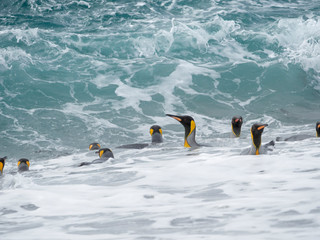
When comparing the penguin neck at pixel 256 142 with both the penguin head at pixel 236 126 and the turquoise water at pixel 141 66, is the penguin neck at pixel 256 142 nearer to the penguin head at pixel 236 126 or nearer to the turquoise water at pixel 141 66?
the penguin head at pixel 236 126

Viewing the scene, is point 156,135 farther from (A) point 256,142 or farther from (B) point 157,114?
(A) point 256,142

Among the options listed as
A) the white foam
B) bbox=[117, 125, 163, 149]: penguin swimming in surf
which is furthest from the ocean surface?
bbox=[117, 125, 163, 149]: penguin swimming in surf

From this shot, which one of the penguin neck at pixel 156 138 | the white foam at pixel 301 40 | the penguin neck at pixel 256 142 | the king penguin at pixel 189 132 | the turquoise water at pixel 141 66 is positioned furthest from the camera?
the white foam at pixel 301 40

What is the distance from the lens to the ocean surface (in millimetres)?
3852

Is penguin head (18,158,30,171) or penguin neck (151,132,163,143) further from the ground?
penguin neck (151,132,163,143)

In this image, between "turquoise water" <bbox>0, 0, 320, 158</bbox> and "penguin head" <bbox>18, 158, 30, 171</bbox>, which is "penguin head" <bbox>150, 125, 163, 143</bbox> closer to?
"turquoise water" <bbox>0, 0, 320, 158</bbox>

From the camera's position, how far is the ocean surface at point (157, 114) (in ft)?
12.6

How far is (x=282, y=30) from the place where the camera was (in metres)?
21.0

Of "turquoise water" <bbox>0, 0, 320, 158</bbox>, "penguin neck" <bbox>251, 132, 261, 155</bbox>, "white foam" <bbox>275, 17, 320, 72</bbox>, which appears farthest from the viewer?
"white foam" <bbox>275, 17, 320, 72</bbox>

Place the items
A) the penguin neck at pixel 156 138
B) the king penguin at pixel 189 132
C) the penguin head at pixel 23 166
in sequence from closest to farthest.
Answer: the penguin head at pixel 23 166 → the king penguin at pixel 189 132 → the penguin neck at pixel 156 138

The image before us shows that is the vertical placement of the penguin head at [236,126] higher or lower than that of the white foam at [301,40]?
lower

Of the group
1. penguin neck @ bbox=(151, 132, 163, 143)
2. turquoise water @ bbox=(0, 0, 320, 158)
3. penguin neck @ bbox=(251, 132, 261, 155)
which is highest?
turquoise water @ bbox=(0, 0, 320, 158)

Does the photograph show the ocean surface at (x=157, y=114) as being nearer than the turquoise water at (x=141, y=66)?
Yes

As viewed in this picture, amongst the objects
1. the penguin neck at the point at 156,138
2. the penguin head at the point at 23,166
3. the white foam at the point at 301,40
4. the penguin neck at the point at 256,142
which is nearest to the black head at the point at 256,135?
the penguin neck at the point at 256,142
